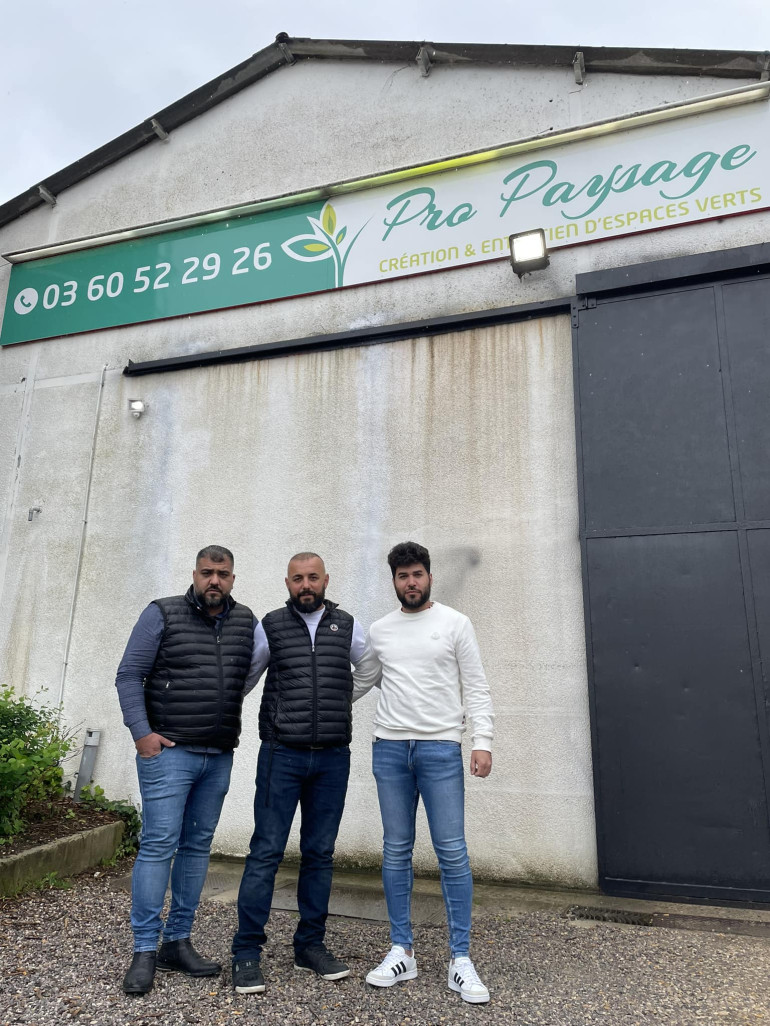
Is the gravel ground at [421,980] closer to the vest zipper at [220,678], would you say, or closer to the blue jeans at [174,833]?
the blue jeans at [174,833]

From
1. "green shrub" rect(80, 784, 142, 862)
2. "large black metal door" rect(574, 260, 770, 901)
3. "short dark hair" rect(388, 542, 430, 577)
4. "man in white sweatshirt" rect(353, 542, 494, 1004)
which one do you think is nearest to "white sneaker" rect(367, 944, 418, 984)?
"man in white sweatshirt" rect(353, 542, 494, 1004)

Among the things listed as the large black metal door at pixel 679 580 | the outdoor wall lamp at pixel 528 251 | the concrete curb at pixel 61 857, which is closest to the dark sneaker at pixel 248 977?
the concrete curb at pixel 61 857

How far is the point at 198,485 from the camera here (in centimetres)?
582

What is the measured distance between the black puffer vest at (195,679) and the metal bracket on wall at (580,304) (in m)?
3.25

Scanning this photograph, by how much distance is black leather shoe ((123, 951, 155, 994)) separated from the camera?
9.33 feet

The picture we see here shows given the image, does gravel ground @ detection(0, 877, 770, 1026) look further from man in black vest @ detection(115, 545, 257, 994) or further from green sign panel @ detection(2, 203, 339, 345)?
green sign panel @ detection(2, 203, 339, 345)

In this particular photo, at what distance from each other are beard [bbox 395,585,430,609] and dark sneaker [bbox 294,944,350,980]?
1480 millimetres

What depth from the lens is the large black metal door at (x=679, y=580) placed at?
4.12 metres

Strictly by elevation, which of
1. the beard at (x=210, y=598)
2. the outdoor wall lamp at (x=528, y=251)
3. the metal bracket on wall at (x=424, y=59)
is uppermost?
the metal bracket on wall at (x=424, y=59)

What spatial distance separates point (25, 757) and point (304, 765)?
232 cm

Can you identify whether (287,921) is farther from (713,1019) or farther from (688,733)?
(688,733)

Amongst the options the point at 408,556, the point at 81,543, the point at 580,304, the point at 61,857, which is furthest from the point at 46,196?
the point at 408,556

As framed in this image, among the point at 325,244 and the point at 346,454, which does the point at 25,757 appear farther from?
the point at 325,244

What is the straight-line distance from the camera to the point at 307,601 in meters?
3.29
